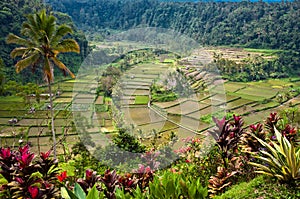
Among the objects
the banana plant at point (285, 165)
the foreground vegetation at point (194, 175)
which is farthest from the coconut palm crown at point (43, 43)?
the banana plant at point (285, 165)

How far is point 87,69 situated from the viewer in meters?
4.39

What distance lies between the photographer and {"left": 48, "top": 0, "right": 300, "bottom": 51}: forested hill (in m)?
32.6

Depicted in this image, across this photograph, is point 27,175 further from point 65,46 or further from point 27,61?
point 65,46

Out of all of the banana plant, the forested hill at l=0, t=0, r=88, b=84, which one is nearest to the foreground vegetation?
the banana plant

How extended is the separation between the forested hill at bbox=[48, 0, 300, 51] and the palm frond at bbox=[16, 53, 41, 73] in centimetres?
2370

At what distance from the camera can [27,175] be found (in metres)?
2.71

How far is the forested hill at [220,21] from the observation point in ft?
107

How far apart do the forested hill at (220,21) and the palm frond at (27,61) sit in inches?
933

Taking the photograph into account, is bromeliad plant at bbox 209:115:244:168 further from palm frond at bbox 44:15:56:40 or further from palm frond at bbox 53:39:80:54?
palm frond at bbox 44:15:56:40

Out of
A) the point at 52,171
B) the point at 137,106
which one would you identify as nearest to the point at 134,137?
the point at 137,106

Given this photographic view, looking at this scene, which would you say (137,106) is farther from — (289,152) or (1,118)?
(1,118)

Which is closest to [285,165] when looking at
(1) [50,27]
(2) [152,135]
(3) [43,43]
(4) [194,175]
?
(4) [194,175]

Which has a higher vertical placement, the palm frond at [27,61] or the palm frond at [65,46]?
the palm frond at [65,46]

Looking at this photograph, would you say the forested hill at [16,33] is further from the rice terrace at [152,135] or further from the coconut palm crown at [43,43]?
the rice terrace at [152,135]
